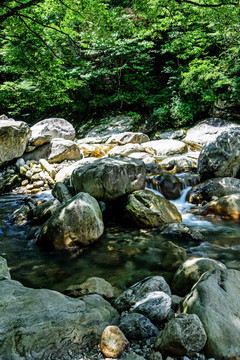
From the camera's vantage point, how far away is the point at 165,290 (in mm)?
2369

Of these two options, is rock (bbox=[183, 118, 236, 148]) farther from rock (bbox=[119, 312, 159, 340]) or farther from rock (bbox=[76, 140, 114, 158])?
rock (bbox=[119, 312, 159, 340])

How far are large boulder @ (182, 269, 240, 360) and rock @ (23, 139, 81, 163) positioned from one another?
9.30 m

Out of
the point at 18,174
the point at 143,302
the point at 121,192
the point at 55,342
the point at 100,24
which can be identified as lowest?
the point at 18,174

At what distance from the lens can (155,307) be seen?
Result: 6.50ft

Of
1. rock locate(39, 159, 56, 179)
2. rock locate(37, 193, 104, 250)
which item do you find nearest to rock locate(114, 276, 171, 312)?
rock locate(37, 193, 104, 250)

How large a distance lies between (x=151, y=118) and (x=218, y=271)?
640 inches

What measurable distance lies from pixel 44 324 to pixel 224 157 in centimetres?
723

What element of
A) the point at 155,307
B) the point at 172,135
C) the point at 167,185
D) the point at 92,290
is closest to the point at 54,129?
the point at 172,135

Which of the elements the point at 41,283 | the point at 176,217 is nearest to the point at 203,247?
the point at 176,217

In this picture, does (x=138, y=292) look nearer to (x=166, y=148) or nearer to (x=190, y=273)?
(x=190, y=273)

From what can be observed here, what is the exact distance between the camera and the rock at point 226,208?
18.5ft

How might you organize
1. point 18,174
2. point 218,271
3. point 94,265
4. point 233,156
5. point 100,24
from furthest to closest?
1. point 18,174
2. point 233,156
3. point 100,24
4. point 94,265
5. point 218,271

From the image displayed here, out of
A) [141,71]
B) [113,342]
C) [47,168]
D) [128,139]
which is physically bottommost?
[47,168]

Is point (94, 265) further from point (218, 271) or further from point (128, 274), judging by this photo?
point (218, 271)
